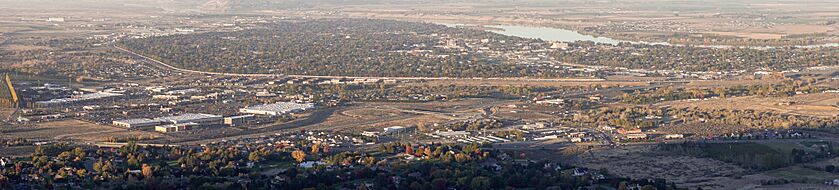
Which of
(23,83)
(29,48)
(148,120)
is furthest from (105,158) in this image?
(29,48)

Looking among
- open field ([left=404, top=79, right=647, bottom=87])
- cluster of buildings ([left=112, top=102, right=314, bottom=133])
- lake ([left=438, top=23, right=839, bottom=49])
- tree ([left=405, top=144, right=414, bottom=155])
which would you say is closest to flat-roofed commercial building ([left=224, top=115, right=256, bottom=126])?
cluster of buildings ([left=112, top=102, right=314, bottom=133])

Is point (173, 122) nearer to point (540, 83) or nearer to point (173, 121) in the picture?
point (173, 121)

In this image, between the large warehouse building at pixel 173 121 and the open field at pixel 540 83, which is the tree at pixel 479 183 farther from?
the open field at pixel 540 83

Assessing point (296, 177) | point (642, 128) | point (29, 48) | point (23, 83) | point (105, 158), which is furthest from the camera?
point (29, 48)

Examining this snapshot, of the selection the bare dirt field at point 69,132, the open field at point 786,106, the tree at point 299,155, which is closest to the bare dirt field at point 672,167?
the tree at point 299,155

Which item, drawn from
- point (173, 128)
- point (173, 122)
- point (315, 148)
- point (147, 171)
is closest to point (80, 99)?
point (173, 122)

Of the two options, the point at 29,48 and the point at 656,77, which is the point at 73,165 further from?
the point at 29,48

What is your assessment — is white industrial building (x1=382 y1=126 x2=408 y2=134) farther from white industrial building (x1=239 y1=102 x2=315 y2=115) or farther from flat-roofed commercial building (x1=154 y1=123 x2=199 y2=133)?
flat-roofed commercial building (x1=154 y1=123 x2=199 y2=133)
